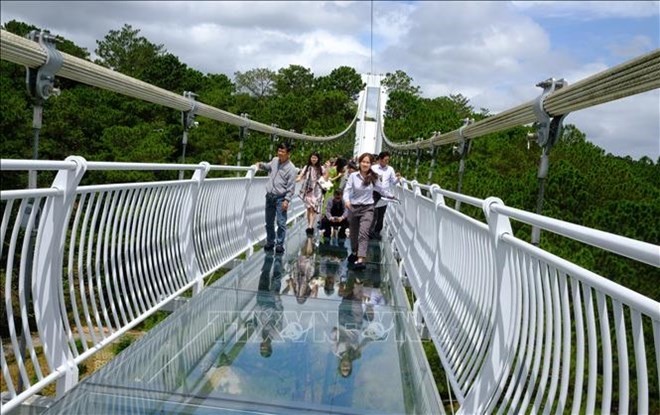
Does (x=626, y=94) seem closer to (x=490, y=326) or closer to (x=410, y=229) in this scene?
(x=490, y=326)

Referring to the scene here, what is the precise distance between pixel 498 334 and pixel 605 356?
3.38 feet

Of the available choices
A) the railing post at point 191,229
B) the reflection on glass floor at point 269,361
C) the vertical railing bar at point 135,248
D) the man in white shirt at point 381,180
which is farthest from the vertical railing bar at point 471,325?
the man in white shirt at point 381,180

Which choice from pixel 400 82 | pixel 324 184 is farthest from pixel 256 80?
pixel 324 184

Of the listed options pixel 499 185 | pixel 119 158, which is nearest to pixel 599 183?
pixel 499 185

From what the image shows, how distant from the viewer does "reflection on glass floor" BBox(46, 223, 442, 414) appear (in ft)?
10.2

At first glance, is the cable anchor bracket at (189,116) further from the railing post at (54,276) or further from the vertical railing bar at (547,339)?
the vertical railing bar at (547,339)

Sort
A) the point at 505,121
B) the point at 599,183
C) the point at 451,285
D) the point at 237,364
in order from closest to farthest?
the point at 237,364 < the point at 451,285 < the point at 505,121 < the point at 599,183

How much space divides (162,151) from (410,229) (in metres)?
22.4

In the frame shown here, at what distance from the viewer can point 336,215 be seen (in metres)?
9.55

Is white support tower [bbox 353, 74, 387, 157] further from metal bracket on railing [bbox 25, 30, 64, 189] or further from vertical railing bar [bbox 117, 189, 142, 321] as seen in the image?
metal bracket on railing [bbox 25, 30, 64, 189]

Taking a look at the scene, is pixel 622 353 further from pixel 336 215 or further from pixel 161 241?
pixel 336 215

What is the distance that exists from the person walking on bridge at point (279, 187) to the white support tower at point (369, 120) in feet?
119

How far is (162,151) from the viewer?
28.2 meters

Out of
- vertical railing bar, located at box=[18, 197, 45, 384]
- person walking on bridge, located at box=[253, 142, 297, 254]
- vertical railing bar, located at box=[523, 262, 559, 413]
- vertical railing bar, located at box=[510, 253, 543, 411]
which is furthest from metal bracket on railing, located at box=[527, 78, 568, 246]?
person walking on bridge, located at box=[253, 142, 297, 254]
